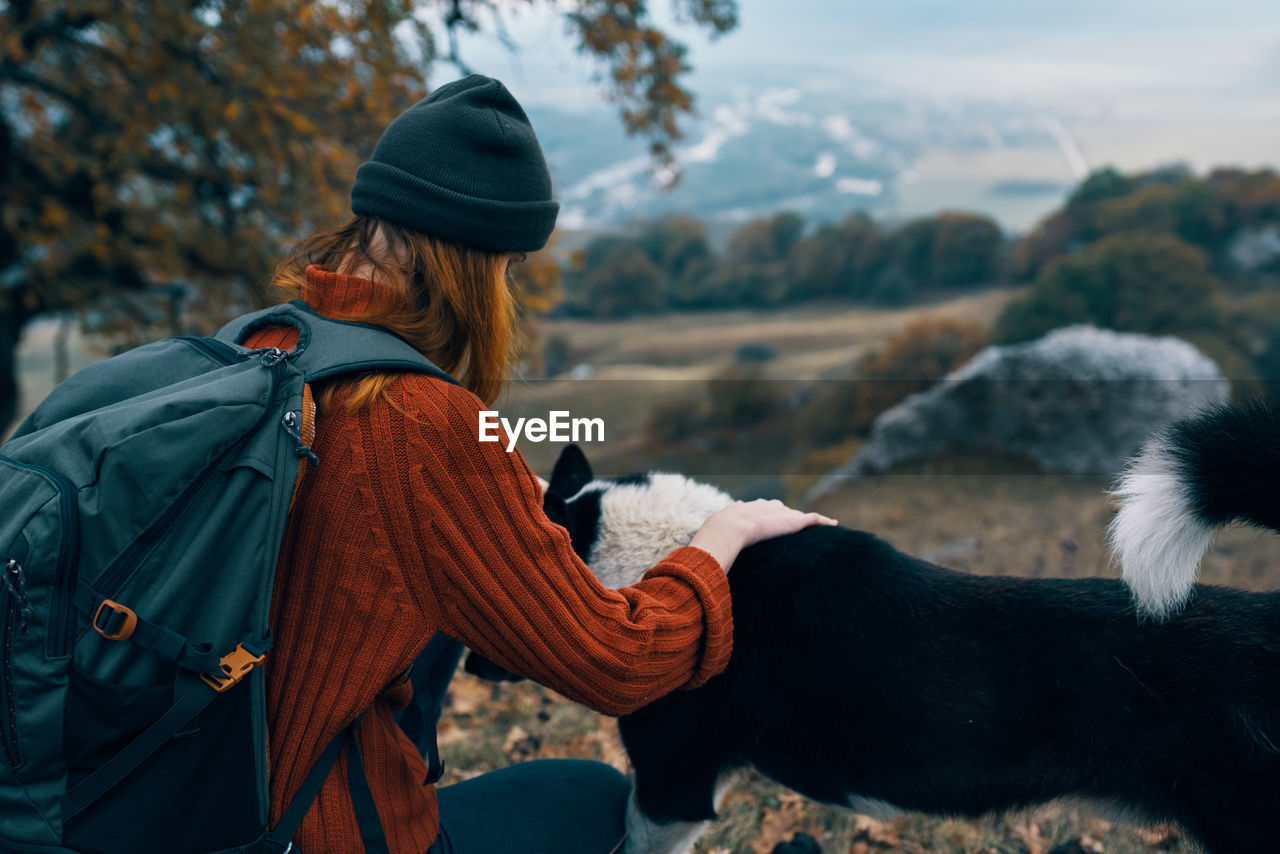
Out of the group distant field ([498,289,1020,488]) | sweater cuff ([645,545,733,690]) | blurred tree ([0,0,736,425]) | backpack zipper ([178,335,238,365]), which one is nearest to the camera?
backpack zipper ([178,335,238,365])

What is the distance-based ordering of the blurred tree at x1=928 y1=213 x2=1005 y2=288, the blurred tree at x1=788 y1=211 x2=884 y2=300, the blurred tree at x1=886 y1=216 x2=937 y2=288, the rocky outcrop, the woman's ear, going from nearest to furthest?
the woman's ear, the rocky outcrop, the blurred tree at x1=928 y1=213 x2=1005 y2=288, the blurred tree at x1=886 y1=216 x2=937 y2=288, the blurred tree at x1=788 y1=211 x2=884 y2=300

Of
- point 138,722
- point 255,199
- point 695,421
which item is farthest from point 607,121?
point 138,722

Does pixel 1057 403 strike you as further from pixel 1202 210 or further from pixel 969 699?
pixel 969 699

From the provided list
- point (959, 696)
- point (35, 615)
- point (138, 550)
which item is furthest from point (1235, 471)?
point (35, 615)

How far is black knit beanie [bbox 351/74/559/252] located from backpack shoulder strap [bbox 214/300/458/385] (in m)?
0.24

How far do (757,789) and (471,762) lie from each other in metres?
1.27

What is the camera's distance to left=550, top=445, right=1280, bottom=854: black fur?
5.62 ft

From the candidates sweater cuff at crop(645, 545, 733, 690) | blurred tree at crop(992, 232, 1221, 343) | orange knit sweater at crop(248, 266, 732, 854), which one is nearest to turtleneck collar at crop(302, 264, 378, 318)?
orange knit sweater at crop(248, 266, 732, 854)

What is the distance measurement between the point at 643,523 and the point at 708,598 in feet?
2.32

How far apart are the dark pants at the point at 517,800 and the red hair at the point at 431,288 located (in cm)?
88

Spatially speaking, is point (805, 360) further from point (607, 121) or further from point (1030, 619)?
point (1030, 619)

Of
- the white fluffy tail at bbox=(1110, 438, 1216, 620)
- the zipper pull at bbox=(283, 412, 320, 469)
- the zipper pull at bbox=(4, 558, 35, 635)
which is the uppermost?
the zipper pull at bbox=(283, 412, 320, 469)

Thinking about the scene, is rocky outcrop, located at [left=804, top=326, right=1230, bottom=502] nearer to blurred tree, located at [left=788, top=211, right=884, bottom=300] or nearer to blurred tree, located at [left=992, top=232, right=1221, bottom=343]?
blurred tree, located at [left=992, top=232, right=1221, bottom=343]

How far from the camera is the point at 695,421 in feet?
35.1
